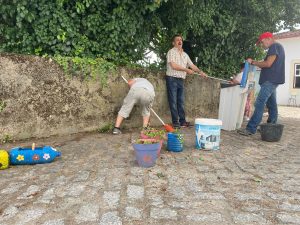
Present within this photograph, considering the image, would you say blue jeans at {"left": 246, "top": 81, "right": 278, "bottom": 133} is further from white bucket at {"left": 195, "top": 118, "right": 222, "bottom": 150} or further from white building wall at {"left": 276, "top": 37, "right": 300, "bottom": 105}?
white building wall at {"left": 276, "top": 37, "right": 300, "bottom": 105}

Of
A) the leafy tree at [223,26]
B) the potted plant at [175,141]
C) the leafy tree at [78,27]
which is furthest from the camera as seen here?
the leafy tree at [223,26]

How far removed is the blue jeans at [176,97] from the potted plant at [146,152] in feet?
8.86

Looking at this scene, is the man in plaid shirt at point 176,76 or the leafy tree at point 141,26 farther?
the man in plaid shirt at point 176,76

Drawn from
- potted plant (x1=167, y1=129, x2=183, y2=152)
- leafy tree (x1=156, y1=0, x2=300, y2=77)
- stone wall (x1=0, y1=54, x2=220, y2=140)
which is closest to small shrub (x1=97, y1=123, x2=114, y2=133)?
stone wall (x1=0, y1=54, x2=220, y2=140)

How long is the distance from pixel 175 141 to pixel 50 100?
7.36ft

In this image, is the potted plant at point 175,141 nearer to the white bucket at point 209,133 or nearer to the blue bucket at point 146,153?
the white bucket at point 209,133

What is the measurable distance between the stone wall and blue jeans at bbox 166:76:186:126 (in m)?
0.45

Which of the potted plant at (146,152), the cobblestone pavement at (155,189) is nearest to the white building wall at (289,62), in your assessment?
the cobblestone pavement at (155,189)

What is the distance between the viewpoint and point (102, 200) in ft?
10.3

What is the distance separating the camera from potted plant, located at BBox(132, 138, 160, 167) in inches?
160

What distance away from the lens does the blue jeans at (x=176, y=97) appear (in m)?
6.82

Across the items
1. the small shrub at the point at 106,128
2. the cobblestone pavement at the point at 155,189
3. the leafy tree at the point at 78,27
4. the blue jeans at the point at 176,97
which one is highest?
the leafy tree at the point at 78,27

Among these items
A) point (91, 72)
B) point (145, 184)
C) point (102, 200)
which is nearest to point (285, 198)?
point (145, 184)

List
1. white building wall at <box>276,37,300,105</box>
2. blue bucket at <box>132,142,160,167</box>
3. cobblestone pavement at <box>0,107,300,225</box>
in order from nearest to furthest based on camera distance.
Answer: cobblestone pavement at <box>0,107,300,225</box>, blue bucket at <box>132,142,160,167</box>, white building wall at <box>276,37,300,105</box>
